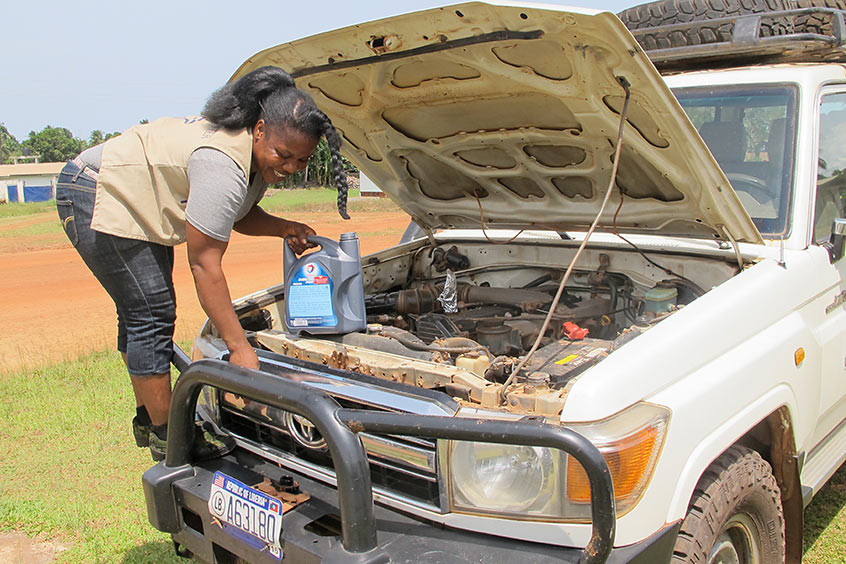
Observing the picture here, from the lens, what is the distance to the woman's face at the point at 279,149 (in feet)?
8.82

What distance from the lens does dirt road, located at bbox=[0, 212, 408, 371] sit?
6.88 metres

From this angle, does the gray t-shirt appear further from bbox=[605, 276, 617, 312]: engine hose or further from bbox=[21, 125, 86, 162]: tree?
bbox=[21, 125, 86, 162]: tree

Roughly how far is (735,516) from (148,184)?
8.09 feet

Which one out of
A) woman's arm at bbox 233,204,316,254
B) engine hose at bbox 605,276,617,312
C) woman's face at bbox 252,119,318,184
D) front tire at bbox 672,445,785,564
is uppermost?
woman's face at bbox 252,119,318,184

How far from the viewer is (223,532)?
227 cm

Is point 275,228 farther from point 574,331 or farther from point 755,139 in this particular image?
point 755,139

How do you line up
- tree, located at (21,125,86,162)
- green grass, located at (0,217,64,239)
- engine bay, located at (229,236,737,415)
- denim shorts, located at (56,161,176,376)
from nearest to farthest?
engine bay, located at (229,236,737,415) → denim shorts, located at (56,161,176,376) → green grass, located at (0,217,64,239) → tree, located at (21,125,86,162)

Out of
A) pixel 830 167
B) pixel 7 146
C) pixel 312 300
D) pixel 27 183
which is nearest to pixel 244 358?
pixel 312 300

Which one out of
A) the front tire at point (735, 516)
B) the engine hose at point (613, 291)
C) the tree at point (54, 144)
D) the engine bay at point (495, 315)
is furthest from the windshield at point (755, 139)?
the tree at point (54, 144)

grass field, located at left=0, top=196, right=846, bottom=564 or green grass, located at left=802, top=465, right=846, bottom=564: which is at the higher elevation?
grass field, located at left=0, top=196, right=846, bottom=564

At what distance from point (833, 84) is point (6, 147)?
111 meters

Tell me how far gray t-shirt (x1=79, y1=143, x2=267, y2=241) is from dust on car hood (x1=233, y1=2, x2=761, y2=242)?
0.61 m

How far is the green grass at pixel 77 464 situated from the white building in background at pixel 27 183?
4147cm

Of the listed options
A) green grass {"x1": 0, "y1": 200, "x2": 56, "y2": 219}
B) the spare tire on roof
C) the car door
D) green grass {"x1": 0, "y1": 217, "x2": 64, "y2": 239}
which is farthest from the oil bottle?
green grass {"x1": 0, "y1": 200, "x2": 56, "y2": 219}
